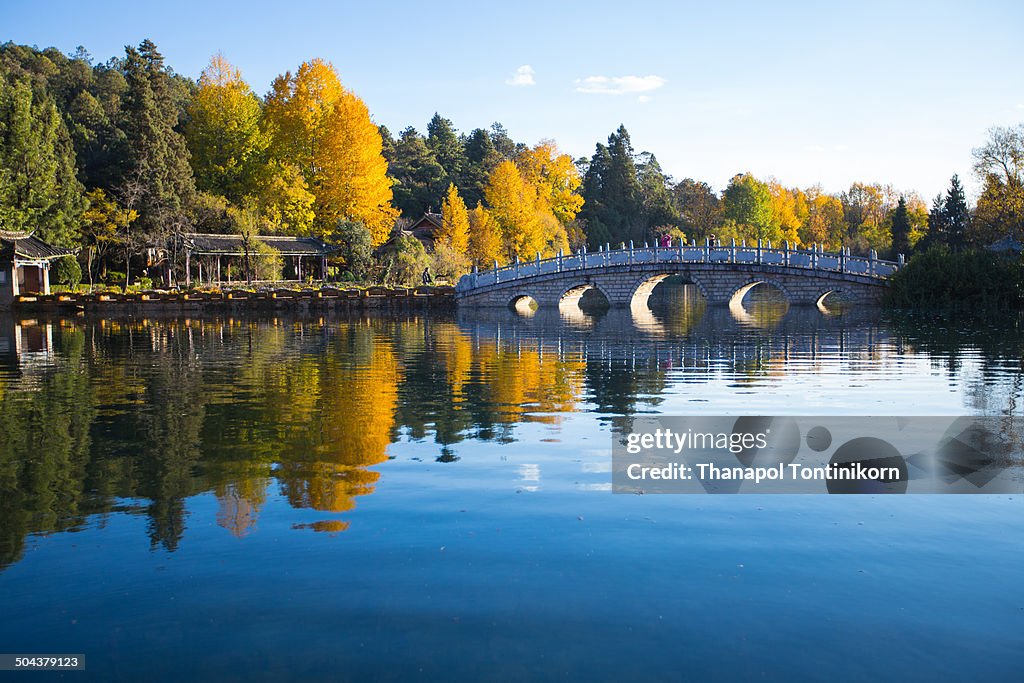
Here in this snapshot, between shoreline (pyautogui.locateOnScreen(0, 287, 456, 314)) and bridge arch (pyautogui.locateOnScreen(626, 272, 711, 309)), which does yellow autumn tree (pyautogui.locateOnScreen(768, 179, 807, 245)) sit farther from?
shoreline (pyautogui.locateOnScreen(0, 287, 456, 314))

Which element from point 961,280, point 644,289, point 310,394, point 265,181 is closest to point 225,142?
point 265,181

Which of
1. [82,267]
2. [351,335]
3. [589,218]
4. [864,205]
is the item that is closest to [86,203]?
[82,267]

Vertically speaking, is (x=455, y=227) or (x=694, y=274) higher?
(x=455, y=227)

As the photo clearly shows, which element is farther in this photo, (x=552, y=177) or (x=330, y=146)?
(x=552, y=177)

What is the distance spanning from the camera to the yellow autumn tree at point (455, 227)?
56281mm

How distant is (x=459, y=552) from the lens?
643 centimetres

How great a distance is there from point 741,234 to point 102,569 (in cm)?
7973

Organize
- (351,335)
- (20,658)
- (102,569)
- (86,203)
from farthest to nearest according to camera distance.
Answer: (86,203)
(351,335)
(102,569)
(20,658)

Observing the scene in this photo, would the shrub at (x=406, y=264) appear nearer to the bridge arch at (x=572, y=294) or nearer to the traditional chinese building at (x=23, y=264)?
the bridge arch at (x=572, y=294)

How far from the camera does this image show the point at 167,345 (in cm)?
2438

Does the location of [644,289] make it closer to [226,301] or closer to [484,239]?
[484,239]

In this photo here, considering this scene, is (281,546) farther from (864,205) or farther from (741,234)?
(864,205)

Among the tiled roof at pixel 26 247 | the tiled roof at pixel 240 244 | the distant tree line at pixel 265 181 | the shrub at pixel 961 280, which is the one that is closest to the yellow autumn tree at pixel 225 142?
the distant tree line at pixel 265 181

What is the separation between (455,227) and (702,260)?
62.5ft
